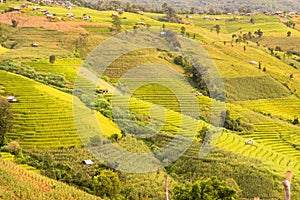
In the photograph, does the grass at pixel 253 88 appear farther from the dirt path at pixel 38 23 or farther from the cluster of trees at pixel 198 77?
the dirt path at pixel 38 23

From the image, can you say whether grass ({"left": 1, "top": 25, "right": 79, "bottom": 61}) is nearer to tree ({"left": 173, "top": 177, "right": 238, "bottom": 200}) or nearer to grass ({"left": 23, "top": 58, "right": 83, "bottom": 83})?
grass ({"left": 23, "top": 58, "right": 83, "bottom": 83})

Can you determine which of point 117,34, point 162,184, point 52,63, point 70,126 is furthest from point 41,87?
point 117,34

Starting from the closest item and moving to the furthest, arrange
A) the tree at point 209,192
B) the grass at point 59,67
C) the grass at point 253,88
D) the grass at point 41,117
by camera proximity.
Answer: the tree at point 209,192 < the grass at point 41,117 < the grass at point 59,67 < the grass at point 253,88

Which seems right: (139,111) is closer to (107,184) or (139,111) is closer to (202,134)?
(202,134)

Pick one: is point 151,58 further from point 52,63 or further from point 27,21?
point 27,21

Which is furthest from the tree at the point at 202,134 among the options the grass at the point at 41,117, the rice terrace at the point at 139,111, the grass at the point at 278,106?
the grass at the point at 278,106

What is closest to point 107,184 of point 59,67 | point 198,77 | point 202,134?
point 202,134

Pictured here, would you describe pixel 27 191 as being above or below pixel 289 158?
above
